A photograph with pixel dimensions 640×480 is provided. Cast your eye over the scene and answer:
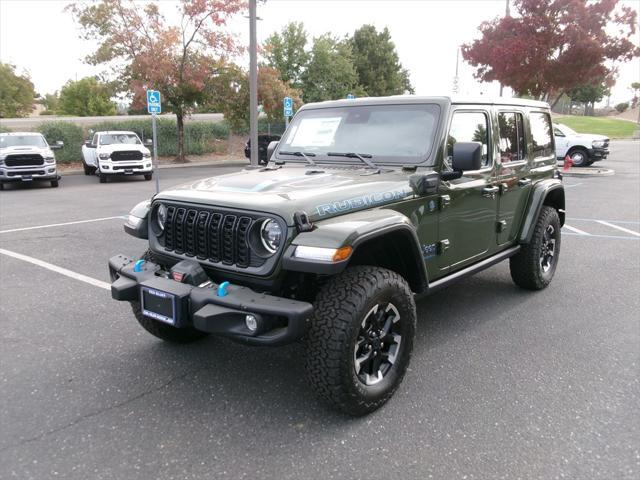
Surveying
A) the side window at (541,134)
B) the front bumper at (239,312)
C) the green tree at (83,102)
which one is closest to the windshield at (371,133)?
the front bumper at (239,312)

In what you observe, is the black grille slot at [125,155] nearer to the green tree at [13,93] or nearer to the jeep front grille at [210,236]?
the jeep front grille at [210,236]

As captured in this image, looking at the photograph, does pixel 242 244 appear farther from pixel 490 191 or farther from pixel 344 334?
pixel 490 191

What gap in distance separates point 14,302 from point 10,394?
2.00m

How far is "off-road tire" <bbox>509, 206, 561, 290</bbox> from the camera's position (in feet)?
16.8

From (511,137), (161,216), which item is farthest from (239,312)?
(511,137)

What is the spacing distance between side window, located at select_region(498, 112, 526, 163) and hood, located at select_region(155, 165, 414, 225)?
1.35m

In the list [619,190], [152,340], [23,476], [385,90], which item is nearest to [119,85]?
[619,190]

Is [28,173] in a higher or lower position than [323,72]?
lower

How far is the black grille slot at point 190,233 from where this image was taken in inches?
129

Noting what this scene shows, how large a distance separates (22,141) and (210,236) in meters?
15.7

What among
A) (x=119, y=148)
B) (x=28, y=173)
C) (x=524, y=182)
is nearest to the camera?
(x=524, y=182)

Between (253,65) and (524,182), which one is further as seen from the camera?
(253,65)

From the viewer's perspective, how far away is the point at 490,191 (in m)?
4.33

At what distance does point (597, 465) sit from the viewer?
267 centimetres
